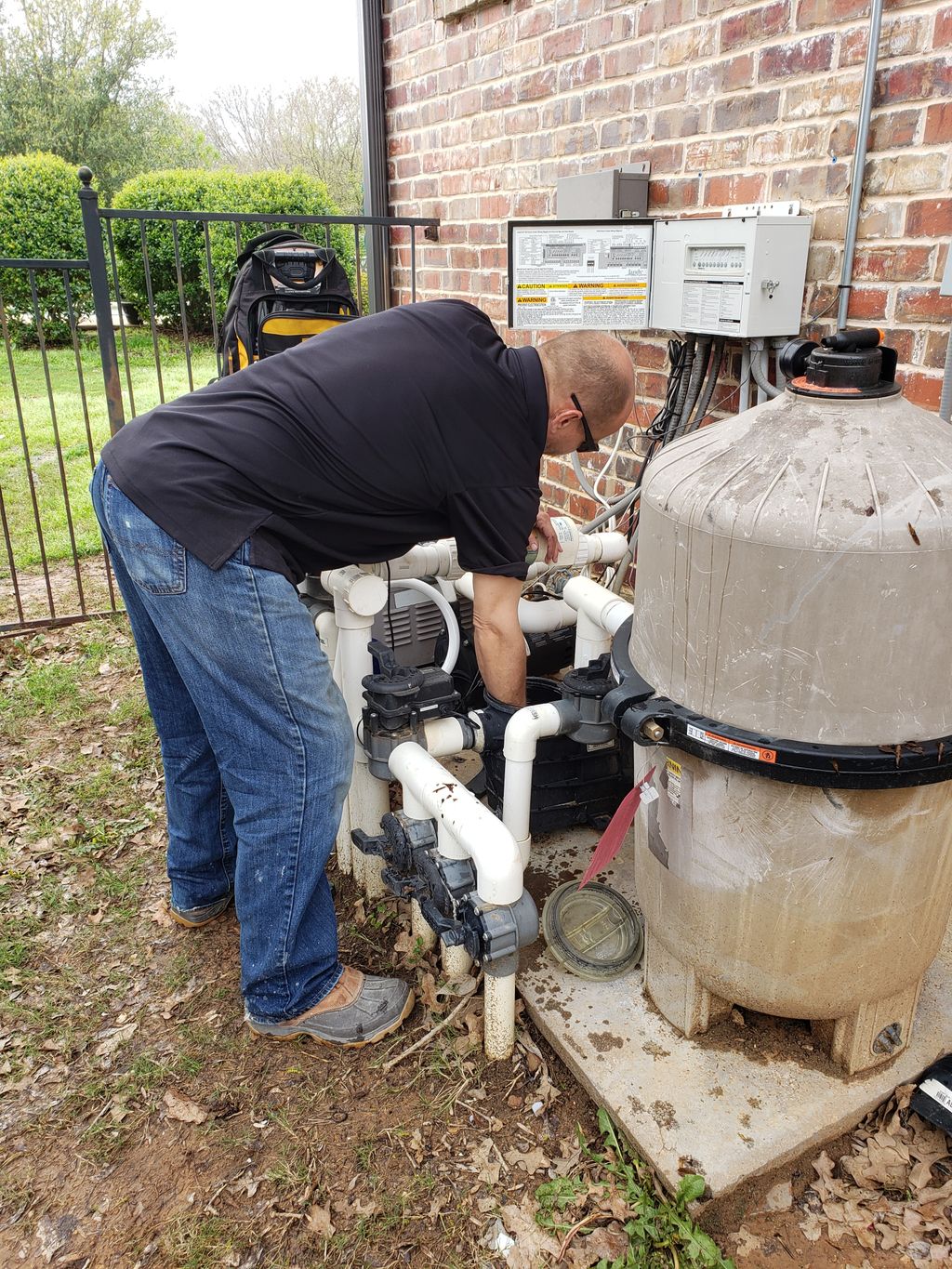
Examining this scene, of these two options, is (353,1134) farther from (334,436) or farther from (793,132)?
(793,132)

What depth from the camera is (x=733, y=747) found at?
1638mm

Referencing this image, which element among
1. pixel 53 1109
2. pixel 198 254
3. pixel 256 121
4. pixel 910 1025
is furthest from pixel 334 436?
pixel 256 121

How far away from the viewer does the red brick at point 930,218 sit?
2.37 meters

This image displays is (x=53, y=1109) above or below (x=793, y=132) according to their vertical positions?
below

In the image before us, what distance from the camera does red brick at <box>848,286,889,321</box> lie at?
2586 millimetres

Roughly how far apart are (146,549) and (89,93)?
25634 millimetres

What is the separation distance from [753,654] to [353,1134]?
1.44 meters

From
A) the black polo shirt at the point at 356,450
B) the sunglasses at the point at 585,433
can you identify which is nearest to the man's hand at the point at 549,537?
the sunglasses at the point at 585,433

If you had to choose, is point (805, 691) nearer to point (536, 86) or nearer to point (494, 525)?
point (494, 525)

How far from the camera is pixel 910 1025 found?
2123 mm

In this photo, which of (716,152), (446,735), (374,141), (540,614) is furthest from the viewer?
(374,141)

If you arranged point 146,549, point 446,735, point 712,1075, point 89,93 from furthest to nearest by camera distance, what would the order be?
point 89,93, point 446,735, point 712,1075, point 146,549

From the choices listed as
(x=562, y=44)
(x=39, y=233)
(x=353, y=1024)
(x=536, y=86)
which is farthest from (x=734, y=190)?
(x=39, y=233)

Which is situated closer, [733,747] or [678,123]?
[733,747]
